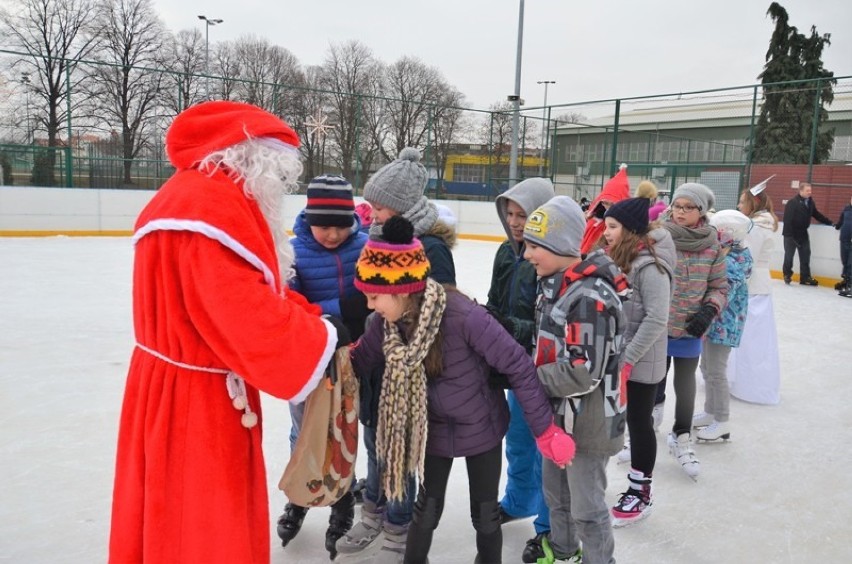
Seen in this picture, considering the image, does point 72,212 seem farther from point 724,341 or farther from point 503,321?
point 503,321

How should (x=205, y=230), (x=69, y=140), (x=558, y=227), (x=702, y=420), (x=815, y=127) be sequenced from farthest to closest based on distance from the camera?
(x=69, y=140) < (x=815, y=127) < (x=702, y=420) < (x=558, y=227) < (x=205, y=230)

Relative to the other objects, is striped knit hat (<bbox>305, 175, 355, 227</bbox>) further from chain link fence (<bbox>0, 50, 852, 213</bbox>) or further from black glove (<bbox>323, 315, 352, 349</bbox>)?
chain link fence (<bbox>0, 50, 852, 213</bbox>)

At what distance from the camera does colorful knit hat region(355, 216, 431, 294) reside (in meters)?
1.63

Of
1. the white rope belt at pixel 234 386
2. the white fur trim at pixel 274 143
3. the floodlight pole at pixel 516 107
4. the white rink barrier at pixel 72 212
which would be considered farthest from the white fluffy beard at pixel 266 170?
the floodlight pole at pixel 516 107

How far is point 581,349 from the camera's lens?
180 centimetres

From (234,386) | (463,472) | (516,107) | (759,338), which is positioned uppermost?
(516,107)

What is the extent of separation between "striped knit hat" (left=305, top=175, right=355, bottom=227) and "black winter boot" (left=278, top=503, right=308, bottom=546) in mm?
1116

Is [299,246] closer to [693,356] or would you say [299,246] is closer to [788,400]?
[693,356]

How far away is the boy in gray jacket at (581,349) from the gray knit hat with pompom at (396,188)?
485 mm

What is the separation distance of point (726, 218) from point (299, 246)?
268 centimetres

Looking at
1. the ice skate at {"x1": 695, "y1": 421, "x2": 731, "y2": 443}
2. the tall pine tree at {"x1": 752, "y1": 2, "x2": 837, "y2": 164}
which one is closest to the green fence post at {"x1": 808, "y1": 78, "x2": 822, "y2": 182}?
the tall pine tree at {"x1": 752, "y1": 2, "x2": 837, "y2": 164}

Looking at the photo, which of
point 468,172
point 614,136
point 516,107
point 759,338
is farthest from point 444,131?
point 759,338

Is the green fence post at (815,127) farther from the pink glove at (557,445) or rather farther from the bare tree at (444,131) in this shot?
the pink glove at (557,445)

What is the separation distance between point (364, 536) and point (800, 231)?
9728mm
